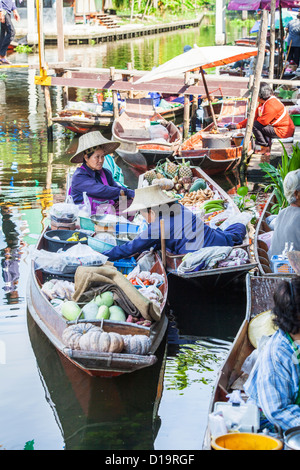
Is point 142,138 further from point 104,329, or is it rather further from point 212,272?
point 104,329

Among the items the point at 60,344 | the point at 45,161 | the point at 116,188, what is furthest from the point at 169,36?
the point at 60,344

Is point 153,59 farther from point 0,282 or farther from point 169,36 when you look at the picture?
point 0,282

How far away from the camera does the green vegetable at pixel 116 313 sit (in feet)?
17.0

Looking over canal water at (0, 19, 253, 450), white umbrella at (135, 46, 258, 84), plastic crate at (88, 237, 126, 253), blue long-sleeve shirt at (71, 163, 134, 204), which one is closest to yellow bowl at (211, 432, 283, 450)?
canal water at (0, 19, 253, 450)

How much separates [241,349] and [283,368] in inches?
47.0

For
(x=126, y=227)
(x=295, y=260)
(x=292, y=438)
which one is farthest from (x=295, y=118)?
(x=292, y=438)

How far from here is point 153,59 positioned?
27688 mm

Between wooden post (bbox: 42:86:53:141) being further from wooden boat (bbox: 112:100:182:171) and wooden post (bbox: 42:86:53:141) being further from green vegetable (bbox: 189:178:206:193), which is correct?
green vegetable (bbox: 189:178:206:193)

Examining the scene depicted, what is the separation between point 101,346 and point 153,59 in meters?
24.3

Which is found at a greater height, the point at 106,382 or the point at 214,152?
the point at 214,152

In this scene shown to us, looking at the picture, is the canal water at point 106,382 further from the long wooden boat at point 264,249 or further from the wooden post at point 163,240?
the long wooden boat at point 264,249

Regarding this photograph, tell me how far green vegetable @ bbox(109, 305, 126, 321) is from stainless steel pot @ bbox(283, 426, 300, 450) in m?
2.19

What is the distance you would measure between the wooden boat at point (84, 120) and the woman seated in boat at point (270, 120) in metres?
3.34

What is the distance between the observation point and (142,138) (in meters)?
12.2
